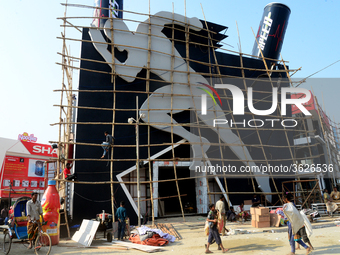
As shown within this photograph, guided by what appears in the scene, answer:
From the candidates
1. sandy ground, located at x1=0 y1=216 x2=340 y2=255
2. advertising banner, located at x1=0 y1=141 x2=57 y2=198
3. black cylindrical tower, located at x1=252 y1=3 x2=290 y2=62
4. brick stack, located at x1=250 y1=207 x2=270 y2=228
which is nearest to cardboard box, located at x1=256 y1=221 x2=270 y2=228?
brick stack, located at x1=250 y1=207 x2=270 y2=228

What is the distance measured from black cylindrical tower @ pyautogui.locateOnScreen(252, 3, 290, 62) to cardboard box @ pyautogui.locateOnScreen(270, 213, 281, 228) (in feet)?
36.3

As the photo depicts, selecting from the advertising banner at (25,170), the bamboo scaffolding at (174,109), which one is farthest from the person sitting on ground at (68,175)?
the advertising banner at (25,170)

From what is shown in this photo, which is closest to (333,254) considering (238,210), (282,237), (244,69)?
(282,237)

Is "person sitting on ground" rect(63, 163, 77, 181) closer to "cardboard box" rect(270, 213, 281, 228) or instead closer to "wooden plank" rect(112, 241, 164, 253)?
"wooden plank" rect(112, 241, 164, 253)

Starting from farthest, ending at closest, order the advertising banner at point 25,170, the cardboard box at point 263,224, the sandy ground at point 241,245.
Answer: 1. the advertising banner at point 25,170
2. the cardboard box at point 263,224
3. the sandy ground at point 241,245

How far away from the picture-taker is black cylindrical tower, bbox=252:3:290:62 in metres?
18.2

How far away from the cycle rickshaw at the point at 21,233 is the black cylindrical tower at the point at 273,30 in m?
15.9

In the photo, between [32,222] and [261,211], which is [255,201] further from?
[32,222]

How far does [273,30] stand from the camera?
18.3m

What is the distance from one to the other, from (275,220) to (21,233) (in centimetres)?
857

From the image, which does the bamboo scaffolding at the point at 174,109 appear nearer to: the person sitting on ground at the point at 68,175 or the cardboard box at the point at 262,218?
the person sitting on ground at the point at 68,175

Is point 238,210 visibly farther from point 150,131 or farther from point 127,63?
point 127,63

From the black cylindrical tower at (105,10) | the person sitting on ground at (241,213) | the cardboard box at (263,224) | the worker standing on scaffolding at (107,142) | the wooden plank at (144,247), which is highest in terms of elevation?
the black cylindrical tower at (105,10)

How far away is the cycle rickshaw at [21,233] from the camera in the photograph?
22.5 feet
